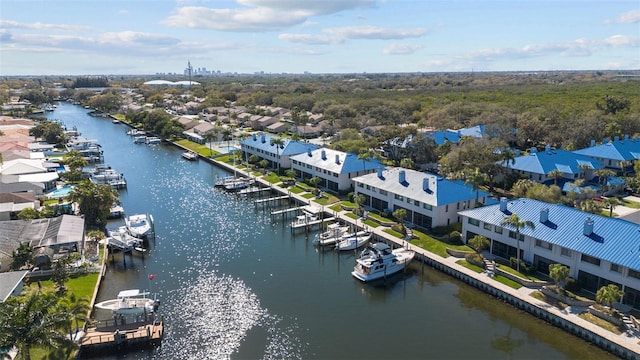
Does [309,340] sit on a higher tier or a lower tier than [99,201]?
lower

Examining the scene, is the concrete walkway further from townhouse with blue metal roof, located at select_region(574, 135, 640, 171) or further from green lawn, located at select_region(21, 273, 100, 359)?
green lawn, located at select_region(21, 273, 100, 359)

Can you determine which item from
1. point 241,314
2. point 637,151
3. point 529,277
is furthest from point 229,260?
point 637,151

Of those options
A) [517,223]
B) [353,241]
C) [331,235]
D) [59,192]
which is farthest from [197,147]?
[517,223]

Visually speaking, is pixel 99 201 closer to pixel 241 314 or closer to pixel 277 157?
pixel 241 314

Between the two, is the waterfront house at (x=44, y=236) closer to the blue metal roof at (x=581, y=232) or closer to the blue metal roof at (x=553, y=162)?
the blue metal roof at (x=581, y=232)

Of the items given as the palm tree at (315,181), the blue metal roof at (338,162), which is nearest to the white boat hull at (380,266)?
the blue metal roof at (338,162)

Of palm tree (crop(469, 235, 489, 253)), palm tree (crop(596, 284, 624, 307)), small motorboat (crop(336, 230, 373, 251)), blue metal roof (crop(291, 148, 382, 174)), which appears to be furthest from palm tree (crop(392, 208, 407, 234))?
palm tree (crop(596, 284, 624, 307))
